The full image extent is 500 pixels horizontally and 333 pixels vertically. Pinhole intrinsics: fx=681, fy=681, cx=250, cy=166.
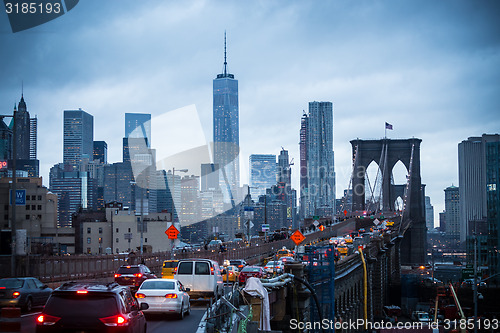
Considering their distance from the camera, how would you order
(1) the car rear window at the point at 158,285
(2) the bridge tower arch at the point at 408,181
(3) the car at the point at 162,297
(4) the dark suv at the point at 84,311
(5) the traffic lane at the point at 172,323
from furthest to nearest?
(2) the bridge tower arch at the point at 408,181, (1) the car rear window at the point at 158,285, (3) the car at the point at 162,297, (5) the traffic lane at the point at 172,323, (4) the dark suv at the point at 84,311

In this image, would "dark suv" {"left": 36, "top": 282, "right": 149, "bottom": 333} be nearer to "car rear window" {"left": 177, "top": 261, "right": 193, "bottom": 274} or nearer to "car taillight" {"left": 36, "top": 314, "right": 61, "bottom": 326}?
"car taillight" {"left": 36, "top": 314, "right": 61, "bottom": 326}

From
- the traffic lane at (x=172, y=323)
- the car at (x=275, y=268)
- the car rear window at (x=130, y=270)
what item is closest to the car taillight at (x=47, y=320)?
the traffic lane at (x=172, y=323)

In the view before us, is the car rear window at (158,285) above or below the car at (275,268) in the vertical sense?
above

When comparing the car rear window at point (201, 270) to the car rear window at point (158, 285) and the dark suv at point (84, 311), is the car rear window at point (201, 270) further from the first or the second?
the dark suv at point (84, 311)

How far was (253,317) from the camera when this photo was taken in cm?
1995

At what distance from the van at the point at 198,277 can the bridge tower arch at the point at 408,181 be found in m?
133

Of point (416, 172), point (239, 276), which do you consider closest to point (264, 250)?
point (239, 276)

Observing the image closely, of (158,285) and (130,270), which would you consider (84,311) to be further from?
(130,270)

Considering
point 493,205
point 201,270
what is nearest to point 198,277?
point 201,270

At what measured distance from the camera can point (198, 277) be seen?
86.6 feet

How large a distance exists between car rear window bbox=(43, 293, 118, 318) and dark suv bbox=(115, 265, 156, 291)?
17.1 metres

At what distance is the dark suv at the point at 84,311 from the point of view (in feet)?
38.0

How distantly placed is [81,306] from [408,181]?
162317 mm

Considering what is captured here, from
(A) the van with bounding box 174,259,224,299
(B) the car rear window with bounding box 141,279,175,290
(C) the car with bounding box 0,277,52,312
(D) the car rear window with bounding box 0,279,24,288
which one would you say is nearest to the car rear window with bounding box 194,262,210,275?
(A) the van with bounding box 174,259,224,299
